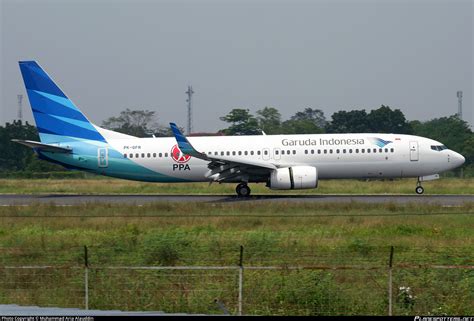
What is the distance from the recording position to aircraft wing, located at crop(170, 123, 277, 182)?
36469 mm

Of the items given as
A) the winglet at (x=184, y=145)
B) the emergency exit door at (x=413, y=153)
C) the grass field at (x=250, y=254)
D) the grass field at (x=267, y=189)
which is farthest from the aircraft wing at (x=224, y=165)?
the emergency exit door at (x=413, y=153)

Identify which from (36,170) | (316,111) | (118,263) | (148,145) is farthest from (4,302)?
(316,111)

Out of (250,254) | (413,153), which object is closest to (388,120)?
(413,153)

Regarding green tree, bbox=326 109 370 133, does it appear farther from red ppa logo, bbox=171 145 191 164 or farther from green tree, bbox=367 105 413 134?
red ppa logo, bbox=171 145 191 164

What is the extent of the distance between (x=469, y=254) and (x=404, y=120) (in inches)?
3170

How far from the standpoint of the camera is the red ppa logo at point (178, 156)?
38.8 m

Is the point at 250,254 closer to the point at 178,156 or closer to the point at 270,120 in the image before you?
the point at 178,156

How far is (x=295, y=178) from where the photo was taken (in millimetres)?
36656

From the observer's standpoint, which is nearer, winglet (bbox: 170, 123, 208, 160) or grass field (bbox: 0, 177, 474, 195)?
winglet (bbox: 170, 123, 208, 160)

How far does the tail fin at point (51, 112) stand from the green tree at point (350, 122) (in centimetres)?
6182

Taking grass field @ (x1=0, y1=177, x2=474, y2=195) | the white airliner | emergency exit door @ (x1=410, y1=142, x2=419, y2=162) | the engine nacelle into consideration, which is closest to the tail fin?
the white airliner

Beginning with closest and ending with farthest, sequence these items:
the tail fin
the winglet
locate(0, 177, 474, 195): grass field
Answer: the winglet
the tail fin
locate(0, 177, 474, 195): grass field

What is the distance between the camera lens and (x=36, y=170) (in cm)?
8400

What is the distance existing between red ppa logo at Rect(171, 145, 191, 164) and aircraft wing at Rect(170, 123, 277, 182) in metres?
1.23
